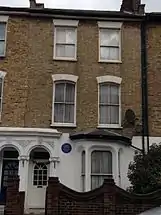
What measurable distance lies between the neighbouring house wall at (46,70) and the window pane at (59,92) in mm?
343

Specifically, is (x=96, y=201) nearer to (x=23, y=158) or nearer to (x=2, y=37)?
(x=23, y=158)

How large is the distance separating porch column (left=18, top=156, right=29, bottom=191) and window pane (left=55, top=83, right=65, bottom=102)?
11.0 feet

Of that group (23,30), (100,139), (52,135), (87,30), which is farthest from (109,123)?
(23,30)

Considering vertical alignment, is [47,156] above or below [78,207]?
above

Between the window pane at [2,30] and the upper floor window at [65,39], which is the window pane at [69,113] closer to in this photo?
the upper floor window at [65,39]

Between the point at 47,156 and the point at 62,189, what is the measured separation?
6455 millimetres

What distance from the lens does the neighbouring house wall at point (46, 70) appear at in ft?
60.3

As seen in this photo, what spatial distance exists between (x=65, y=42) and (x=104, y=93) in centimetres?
342

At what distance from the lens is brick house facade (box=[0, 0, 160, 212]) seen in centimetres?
1753

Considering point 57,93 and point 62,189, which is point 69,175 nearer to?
point 57,93

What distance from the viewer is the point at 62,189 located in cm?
1218

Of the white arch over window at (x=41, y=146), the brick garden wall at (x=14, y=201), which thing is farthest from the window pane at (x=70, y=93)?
the brick garden wall at (x=14, y=201)

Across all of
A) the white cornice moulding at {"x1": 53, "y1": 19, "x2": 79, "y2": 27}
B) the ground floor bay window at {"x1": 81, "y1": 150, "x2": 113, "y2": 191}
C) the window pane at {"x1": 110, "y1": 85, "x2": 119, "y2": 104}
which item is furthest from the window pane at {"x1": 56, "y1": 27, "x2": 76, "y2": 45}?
the ground floor bay window at {"x1": 81, "y1": 150, "x2": 113, "y2": 191}

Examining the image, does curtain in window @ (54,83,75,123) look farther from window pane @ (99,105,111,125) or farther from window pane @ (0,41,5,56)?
window pane @ (0,41,5,56)
